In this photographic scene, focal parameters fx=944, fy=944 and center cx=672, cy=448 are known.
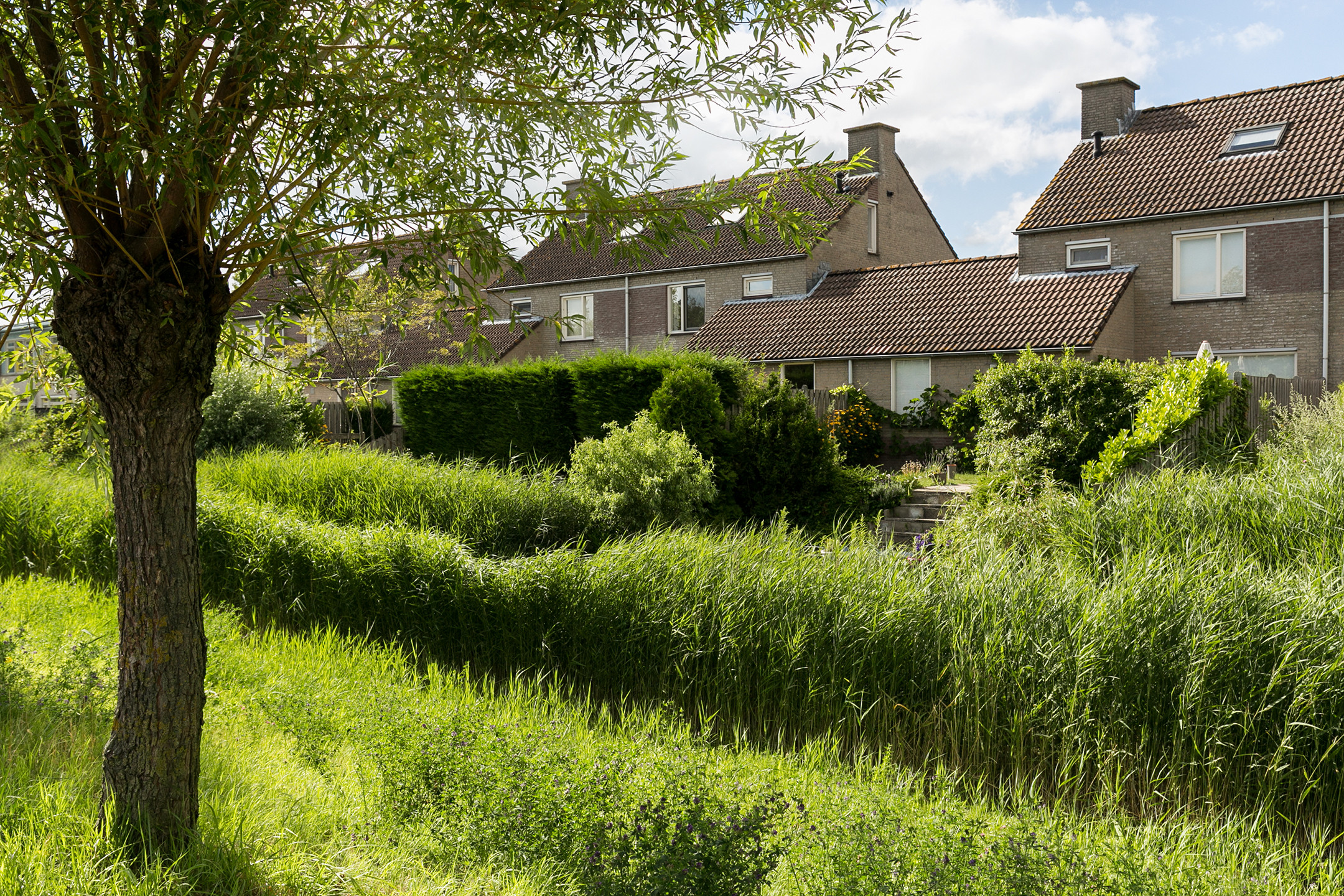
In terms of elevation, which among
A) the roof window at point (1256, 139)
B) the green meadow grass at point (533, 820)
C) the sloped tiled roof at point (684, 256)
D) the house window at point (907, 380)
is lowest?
the green meadow grass at point (533, 820)

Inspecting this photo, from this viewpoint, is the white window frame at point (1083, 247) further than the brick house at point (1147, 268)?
Yes

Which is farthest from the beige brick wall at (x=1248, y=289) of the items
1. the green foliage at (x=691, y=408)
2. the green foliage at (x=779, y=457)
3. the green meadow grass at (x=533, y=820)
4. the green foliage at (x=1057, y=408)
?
the green meadow grass at (x=533, y=820)

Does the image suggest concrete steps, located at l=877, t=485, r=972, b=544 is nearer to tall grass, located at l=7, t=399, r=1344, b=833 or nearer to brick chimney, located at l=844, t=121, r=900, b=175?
tall grass, located at l=7, t=399, r=1344, b=833

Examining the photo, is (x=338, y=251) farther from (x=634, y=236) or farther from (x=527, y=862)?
(x=527, y=862)

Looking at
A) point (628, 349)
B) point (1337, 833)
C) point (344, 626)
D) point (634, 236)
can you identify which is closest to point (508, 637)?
point (344, 626)

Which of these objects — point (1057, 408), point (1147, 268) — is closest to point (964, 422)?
point (1057, 408)

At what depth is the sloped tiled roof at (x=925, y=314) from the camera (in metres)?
20.5

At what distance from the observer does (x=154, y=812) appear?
136 inches

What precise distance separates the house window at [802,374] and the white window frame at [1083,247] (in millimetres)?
6486

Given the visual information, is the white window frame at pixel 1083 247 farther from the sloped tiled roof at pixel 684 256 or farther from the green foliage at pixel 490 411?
the green foliage at pixel 490 411

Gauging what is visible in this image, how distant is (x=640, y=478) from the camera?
9.53 m

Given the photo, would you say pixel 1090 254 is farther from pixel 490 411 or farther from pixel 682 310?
pixel 490 411

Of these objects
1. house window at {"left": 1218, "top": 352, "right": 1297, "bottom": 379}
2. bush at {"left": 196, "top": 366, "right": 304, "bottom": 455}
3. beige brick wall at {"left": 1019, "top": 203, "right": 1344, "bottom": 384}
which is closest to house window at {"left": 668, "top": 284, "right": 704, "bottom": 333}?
beige brick wall at {"left": 1019, "top": 203, "right": 1344, "bottom": 384}

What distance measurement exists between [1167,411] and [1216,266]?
13.0 metres
